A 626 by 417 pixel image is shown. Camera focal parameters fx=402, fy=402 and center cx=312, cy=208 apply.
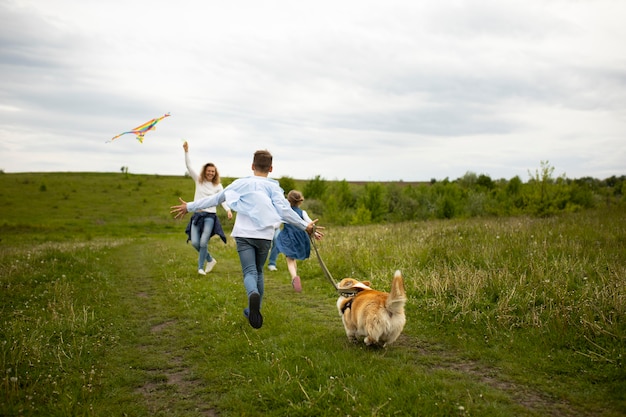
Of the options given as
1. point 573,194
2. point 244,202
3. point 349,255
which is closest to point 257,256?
point 244,202

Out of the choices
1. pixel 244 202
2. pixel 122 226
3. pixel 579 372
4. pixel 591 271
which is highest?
pixel 244 202

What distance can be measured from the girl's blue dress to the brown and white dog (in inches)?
157

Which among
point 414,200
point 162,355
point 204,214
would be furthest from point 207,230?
point 414,200

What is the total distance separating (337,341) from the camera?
16.9ft

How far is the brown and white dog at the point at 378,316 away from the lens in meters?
4.23

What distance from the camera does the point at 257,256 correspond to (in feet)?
18.4

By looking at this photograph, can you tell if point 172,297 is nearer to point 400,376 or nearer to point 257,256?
point 257,256

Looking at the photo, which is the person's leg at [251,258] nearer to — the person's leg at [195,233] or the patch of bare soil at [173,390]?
the patch of bare soil at [173,390]

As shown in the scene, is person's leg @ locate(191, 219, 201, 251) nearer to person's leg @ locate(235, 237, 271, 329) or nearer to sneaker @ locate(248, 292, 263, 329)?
person's leg @ locate(235, 237, 271, 329)

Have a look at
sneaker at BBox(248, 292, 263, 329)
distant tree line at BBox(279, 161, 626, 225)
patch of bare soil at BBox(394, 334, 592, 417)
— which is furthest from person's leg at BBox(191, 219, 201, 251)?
distant tree line at BBox(279, 161, 626, 225)

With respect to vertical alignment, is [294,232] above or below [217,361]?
above

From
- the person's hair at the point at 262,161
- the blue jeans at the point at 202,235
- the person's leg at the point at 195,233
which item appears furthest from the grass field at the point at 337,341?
the person's hair at the point at 262,161

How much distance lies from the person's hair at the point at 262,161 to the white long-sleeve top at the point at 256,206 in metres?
0.13

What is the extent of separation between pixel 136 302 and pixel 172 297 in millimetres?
675
